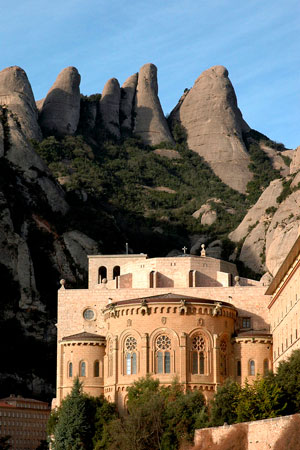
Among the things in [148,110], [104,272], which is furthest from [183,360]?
[148,110]

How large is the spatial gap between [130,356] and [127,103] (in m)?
106

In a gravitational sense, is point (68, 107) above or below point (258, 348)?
above

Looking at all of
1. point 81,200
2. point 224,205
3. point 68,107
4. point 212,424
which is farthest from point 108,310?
point 68,107

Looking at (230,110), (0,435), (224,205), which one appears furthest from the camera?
(230,110)

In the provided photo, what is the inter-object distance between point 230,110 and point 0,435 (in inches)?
3759

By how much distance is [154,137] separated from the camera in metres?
176

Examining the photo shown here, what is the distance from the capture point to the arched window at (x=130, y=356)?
243ft

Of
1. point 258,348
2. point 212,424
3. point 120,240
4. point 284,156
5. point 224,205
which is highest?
point 284,156

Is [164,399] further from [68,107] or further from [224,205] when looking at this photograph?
[68,107]

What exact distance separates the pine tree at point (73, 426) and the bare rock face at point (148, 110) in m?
106

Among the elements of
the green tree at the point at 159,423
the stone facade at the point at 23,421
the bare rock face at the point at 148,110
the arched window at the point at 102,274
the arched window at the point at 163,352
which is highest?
the bare rock face at the point at 148,110

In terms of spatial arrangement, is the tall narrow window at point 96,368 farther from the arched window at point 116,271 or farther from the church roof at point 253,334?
the arched window at point 116,271

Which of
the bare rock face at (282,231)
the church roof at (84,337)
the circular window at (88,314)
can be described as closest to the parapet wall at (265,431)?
the church roof at (84,337)

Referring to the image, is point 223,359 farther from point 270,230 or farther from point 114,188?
point 114,188
